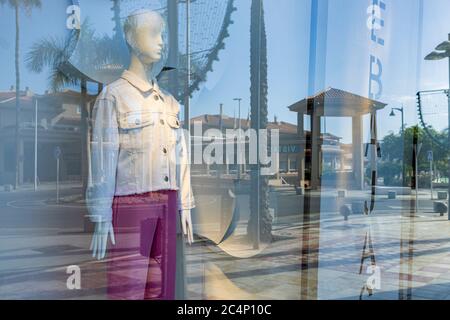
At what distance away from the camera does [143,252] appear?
68.4 inches

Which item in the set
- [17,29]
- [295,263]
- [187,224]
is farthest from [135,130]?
[295,263]

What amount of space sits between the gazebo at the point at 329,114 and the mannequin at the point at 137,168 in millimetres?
1147

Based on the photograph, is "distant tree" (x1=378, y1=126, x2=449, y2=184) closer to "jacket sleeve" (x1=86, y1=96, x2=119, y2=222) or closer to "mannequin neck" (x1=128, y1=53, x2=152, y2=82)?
"mannequin neck" (x1=128, y1=53, x2=152, y2=82)

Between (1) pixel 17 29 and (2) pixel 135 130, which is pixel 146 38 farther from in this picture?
(1) pixel 17 29

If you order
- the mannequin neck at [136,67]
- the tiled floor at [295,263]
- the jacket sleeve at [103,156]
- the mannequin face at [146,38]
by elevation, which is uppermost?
the mannequin face at [146,38]

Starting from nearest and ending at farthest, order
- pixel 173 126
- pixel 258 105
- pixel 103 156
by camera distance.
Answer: pixel 103 156
pixel 173 126
pixel 258 105

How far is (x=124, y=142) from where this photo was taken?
1670 mm

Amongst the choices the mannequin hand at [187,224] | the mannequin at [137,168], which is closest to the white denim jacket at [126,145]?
the mannequin at [137,168]

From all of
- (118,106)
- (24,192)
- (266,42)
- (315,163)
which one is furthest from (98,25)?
(315,163)

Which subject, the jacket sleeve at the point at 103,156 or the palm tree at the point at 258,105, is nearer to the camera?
the jacket sleeve at the point at 103,156

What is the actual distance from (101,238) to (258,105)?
113 centimetres

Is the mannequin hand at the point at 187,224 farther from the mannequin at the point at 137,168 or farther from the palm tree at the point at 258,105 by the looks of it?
the palm tree at the point at 258,105

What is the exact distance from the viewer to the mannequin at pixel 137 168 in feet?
5.48
